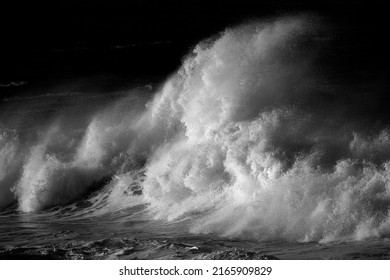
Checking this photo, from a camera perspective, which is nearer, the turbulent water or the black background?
the turbulent water

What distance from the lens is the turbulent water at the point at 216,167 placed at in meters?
13.5

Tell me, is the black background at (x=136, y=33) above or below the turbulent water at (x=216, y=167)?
above

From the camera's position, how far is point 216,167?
54.7 feet

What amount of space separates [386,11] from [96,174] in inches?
897

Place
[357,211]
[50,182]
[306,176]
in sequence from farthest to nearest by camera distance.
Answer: [50,182] < [306,176] < [357,211]

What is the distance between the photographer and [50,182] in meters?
19.3

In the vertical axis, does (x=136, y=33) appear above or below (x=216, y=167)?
above

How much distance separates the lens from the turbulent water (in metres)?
13.5

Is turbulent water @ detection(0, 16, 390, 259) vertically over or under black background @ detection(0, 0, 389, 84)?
under

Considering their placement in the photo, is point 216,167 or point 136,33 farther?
point 136,33

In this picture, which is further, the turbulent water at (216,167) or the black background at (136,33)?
the black background at (136,33)

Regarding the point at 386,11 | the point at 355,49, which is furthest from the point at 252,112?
the point at 386,11

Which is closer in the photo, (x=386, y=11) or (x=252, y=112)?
(x=252, y=112)
